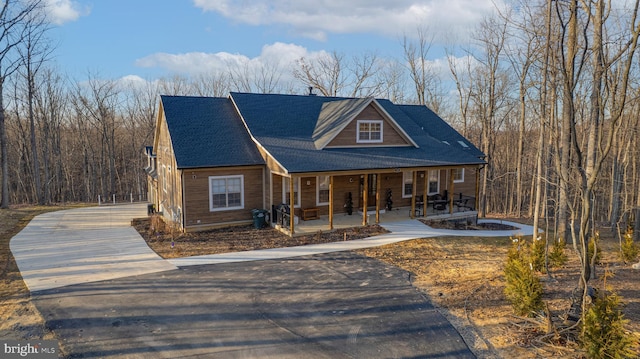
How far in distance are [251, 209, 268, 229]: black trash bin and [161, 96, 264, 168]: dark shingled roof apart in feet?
6.63

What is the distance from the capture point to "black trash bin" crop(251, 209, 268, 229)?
15875 millimetres

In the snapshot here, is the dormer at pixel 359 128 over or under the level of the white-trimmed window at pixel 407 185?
over

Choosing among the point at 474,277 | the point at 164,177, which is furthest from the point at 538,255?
the point at 164,177

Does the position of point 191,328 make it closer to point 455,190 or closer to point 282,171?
point 282,171

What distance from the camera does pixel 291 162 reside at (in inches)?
590

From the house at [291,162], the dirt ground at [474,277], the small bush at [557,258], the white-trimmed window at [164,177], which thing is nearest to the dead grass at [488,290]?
the dirt ground at [474,277]

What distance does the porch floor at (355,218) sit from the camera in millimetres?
15242

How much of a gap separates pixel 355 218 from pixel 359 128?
4115 millimetres

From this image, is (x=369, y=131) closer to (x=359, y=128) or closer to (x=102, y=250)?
(x=359, y=128)

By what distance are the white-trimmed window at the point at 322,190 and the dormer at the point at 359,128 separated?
142 cm

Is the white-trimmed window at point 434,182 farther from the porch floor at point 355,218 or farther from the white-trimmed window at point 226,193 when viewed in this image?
the white-trimmed window at point 226,193

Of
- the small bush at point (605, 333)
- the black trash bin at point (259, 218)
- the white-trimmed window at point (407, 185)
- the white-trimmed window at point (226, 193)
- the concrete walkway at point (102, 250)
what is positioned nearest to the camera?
the small bush at point (605, 333)

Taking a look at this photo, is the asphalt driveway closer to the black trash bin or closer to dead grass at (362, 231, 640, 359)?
dead grass at (362, 231, 640, 359)

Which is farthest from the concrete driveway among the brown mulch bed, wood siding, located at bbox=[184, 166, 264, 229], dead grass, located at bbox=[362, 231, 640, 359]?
wood siding, located at bbox=[184, 166, 264, 229]
